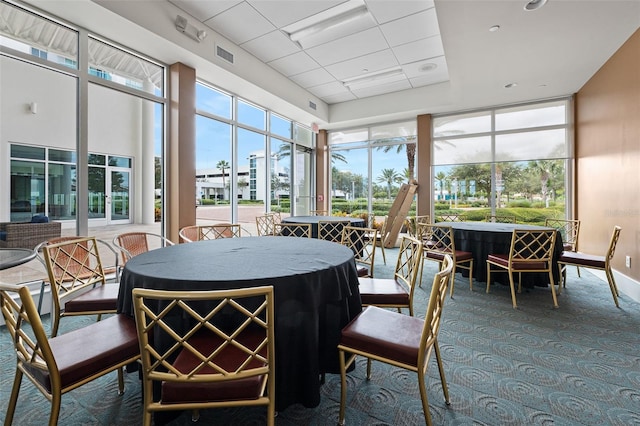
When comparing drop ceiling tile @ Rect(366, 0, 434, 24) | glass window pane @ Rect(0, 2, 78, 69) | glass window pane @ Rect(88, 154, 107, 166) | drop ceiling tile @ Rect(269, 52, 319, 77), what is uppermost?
drop ceiling tile @ Rect(269, 52, 319, 77)

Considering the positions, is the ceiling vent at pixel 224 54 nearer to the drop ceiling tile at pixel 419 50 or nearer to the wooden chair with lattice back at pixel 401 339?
the drop ceiling tile at pixel 419 50

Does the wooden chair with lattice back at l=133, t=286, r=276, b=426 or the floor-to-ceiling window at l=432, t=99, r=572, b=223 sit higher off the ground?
the floor-to-ceiling window at l=432, t=99, r=572, b=223

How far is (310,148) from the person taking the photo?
8.77m

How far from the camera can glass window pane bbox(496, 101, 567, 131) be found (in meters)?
6.14

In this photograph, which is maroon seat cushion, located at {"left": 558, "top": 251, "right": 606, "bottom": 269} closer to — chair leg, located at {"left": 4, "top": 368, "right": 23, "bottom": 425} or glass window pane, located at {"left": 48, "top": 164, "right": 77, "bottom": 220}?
chair leg, located at {"left": 4, "top": 368, "right": 23, "bottom": 425}

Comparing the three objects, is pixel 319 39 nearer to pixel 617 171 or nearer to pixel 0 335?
pixel 617 171

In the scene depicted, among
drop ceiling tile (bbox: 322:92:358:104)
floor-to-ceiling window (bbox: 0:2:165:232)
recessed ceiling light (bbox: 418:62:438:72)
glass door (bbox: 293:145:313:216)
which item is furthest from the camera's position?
glass door (bbox: 293:145:313:216)

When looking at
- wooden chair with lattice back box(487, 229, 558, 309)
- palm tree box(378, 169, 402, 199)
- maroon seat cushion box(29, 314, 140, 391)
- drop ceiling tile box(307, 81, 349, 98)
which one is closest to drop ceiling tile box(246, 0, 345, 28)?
drop ceiling tile box(307, 81, 349, 98)

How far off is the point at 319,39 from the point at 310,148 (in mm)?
4082

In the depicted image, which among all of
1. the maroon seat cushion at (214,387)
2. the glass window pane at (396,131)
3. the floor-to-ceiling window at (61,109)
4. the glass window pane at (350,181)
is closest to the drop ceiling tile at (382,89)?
the glass window pane at (396,131)

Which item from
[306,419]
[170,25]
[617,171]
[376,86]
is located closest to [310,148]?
[376,86]

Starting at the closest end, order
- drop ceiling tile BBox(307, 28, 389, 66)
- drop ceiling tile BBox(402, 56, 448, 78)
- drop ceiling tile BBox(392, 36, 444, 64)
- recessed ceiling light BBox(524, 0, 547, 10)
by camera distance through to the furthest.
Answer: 1. recessed ceiling light BBox(524, 0, 547, 10)
2. drop ceiling tile BBox(307, 28, 389, 66)
3. drop ceiling tile BBox(392, 36, 444, 64)
4. drop ceiling tile BBox(402, 56, 448, 78)

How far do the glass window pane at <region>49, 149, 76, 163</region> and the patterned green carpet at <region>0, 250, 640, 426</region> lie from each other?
198 cm

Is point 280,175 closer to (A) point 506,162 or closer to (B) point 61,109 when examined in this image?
(B) point 61,109
